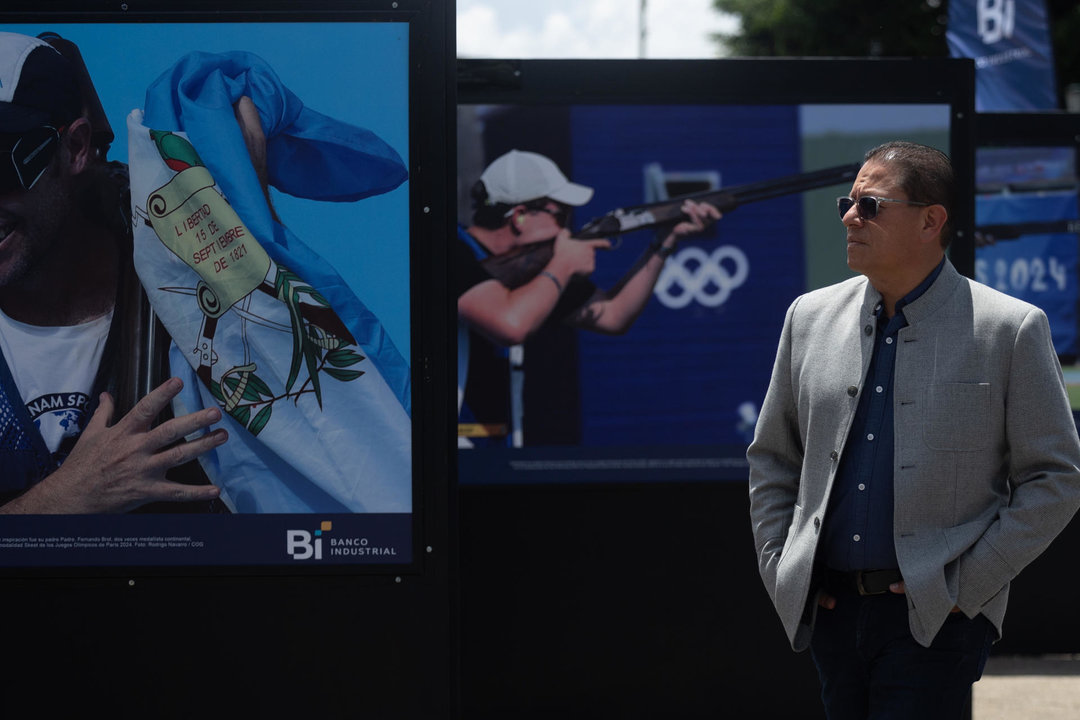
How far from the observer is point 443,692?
3.62 meters

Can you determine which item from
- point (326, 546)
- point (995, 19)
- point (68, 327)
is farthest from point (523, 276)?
point (995, 19)

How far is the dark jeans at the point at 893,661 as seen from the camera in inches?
111

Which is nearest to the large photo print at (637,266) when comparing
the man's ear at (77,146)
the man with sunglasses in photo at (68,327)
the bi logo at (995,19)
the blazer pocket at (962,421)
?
the man with sunglasses in photo at (68,327)

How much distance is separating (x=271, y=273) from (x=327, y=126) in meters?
0.43

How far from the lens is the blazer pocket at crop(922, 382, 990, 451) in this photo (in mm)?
2869

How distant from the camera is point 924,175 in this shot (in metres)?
3.03

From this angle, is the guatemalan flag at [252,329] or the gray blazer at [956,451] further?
the guatemalan flag at [252,329]

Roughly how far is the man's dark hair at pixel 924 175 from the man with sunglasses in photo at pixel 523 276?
2326 millimetres

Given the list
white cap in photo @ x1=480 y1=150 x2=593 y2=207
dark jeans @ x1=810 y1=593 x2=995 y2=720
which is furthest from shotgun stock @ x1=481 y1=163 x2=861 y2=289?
dark jeans @ x1=810 y1=593 x2=995 y2=720

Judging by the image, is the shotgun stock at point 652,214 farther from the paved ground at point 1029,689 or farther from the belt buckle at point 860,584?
the belt buckle at point 860,584

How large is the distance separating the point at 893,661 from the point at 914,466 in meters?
0.42

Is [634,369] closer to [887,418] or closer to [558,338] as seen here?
[558,338]

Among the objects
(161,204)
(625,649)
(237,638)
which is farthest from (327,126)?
(625,649)

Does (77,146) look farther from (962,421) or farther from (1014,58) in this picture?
(1014,58)
